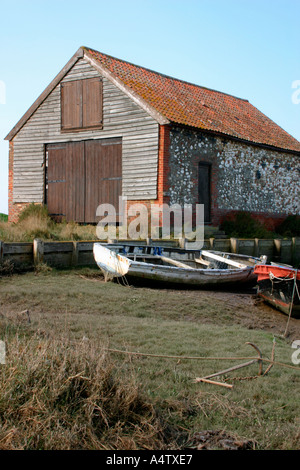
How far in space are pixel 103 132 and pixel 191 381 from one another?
51.1 ft

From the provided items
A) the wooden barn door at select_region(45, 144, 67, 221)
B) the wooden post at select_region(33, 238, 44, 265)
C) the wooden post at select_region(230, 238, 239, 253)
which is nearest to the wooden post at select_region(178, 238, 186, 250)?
the wooden post at select_region(230, 238, 239, 253)

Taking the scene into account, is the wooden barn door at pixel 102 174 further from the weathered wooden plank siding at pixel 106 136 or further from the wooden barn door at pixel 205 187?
the wooden barn door at pixel 205 187

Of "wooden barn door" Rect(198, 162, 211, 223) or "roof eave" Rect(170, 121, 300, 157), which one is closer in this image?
"roof eave" Rect(170, 121, 300, 157)

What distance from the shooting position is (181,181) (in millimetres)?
19047

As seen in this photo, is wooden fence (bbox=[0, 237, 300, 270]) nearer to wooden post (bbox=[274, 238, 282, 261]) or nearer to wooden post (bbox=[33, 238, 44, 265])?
wooden post (bbox=[33, 238, 44, 265])

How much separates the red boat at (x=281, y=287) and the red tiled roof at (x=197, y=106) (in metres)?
7.99

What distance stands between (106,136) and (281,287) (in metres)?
10.7

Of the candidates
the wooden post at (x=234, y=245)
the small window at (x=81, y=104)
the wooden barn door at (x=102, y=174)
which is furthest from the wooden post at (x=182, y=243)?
the small window at (x=81, y=104)

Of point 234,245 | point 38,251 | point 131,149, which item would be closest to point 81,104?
point 131,149

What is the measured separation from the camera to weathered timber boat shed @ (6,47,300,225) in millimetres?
18859

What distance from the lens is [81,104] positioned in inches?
814

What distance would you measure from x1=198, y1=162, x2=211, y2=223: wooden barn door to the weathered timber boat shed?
0.14ft

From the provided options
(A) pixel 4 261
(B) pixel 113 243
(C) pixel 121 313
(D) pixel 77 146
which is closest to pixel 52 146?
(D) pixel 77 146

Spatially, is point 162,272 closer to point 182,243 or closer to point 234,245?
point 182,243
